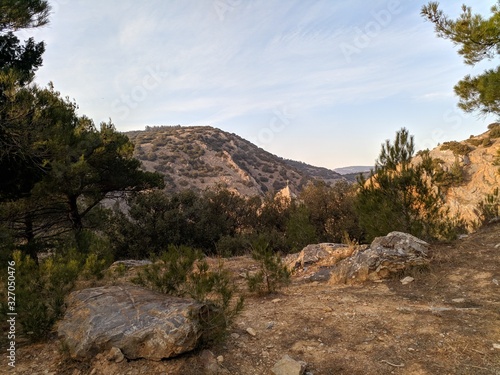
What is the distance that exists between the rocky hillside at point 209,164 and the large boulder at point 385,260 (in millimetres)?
31047

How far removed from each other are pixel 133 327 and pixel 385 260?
5.13 meters

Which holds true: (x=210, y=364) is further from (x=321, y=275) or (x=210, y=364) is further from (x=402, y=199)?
(x=402, y=199)

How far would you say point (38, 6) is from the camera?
20.2 ft

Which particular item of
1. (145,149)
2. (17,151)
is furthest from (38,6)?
(145,149)

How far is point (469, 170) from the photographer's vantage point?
20938mm

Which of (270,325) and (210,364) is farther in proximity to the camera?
(270,325)

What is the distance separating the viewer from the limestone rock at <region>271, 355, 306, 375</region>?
273 cm

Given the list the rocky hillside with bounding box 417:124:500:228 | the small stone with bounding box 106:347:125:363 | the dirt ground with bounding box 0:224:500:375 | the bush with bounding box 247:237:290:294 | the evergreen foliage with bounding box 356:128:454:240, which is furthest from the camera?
the rocky hillside with bounding box 417:124:500:228

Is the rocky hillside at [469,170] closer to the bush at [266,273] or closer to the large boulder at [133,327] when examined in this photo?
the bush at [266,273]

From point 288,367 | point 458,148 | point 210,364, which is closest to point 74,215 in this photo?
point 210,364

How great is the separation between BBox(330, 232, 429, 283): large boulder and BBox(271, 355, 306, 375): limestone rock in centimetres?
378

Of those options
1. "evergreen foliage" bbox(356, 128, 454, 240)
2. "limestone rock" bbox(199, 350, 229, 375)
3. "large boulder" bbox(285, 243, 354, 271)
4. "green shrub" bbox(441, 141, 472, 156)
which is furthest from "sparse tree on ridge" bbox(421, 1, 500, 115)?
"green shrub" bbox(441, 141, 472, 156)

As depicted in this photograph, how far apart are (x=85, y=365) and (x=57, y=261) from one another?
6.05 feet

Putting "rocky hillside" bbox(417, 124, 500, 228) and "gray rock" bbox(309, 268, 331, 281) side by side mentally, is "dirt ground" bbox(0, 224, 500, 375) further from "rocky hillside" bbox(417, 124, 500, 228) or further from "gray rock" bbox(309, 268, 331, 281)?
"rocky hillside" bbox(417, 124, 500, 228)
